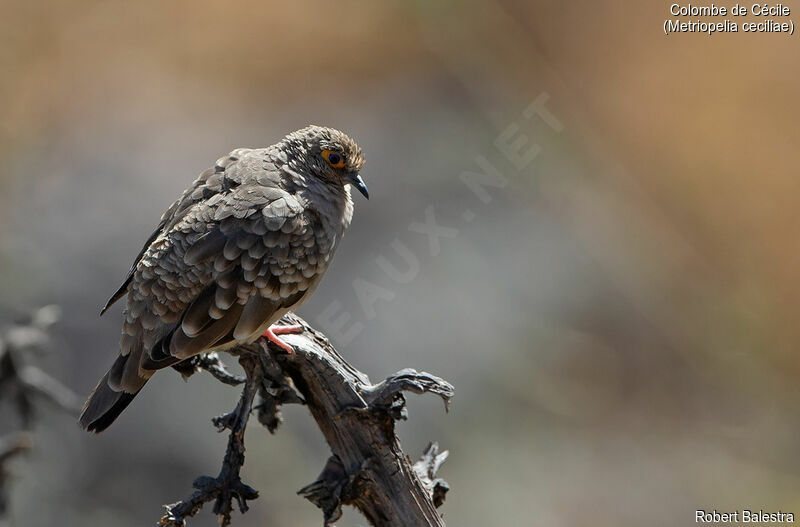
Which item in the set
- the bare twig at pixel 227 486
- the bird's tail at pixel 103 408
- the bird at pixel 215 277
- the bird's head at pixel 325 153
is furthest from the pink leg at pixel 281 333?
the bird's head at pixel 325 153

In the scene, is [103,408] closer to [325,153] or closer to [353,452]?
[353,452]

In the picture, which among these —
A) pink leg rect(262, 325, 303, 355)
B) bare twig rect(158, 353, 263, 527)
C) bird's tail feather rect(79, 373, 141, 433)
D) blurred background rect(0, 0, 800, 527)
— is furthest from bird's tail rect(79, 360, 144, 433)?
blurred background rect(0, 0, 800, 527)

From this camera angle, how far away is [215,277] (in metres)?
4.03

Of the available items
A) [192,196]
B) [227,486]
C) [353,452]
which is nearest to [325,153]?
[192,196]

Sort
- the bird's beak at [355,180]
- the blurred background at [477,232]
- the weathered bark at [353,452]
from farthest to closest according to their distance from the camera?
the blurred background at [477,232], the bird's beak at [355,180], the weathered bark at [353,452]

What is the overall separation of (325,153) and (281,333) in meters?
1.10

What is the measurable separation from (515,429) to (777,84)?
4859 mm

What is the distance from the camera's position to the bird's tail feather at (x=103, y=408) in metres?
3.95

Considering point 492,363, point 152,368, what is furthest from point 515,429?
point 152,368

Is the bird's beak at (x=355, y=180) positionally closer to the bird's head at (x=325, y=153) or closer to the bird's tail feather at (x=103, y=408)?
the bird's head at (x=325, y=153)

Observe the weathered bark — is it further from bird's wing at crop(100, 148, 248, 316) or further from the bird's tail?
bird's wing at crop(100, 148, 248, 316)

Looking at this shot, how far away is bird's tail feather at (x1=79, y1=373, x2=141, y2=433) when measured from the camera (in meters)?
3.95

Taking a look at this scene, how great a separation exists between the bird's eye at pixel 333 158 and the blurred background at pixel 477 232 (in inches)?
94.5

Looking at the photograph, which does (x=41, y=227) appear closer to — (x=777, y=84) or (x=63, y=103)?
(x=63, y=103)
